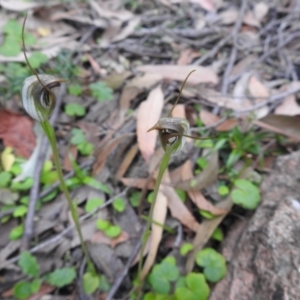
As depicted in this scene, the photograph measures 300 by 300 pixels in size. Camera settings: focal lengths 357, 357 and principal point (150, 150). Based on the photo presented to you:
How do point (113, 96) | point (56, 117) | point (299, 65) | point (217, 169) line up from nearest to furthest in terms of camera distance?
point (217, 169) → point (56, 117) → point (113, 96) → point (299, 65)

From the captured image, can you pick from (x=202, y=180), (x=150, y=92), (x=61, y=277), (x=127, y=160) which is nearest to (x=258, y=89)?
(x=150, y=92)

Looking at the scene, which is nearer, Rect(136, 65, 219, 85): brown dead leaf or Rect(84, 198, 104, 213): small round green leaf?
Rect(84, 198, 104, 213): small round green leaf

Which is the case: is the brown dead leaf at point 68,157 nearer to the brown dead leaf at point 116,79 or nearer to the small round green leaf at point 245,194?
the brown dead leaf at point 116,79

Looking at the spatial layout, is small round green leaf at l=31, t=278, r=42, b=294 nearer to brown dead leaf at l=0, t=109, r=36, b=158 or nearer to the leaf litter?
the leaf litter

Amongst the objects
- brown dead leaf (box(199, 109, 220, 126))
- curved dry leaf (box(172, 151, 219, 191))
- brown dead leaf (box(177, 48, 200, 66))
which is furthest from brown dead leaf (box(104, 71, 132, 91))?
curved dry leaf (box(172, 151, 219, 191))

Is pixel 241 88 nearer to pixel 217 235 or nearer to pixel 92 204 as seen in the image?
pixel 217 235

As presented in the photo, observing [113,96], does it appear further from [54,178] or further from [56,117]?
[54,178]

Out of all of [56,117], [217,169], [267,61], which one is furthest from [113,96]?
[267,61]
